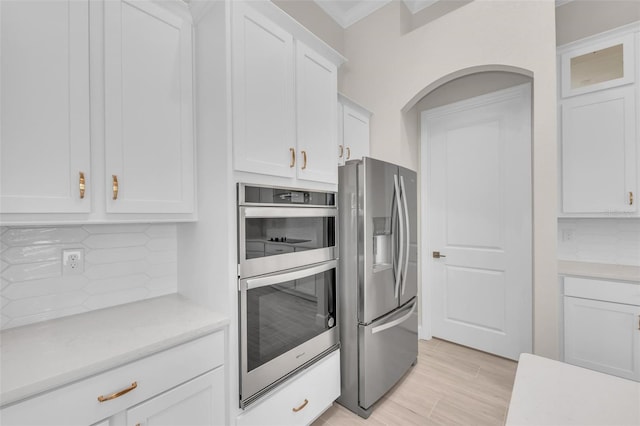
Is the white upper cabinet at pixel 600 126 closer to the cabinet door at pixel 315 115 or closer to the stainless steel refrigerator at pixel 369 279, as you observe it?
the stainless steel refrigerator at pixel 369 279

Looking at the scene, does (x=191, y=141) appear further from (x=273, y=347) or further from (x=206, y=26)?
(x=273, y=347)

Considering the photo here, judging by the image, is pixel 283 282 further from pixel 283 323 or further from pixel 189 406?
pixel 189 406

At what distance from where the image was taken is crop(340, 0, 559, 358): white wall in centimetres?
185

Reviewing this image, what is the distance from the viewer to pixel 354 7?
9.26 ft

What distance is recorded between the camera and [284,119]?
1.53 meters

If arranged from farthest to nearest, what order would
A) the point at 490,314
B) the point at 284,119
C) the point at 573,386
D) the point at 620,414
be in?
the point at 490,314
the point at 284,119
the point at 573,386
the point at 620,414

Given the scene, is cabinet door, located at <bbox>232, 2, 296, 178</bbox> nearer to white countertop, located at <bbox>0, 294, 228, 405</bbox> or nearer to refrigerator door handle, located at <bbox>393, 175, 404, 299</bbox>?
white countertop, located at <bbox>0, 294, 228, 405</bbox>

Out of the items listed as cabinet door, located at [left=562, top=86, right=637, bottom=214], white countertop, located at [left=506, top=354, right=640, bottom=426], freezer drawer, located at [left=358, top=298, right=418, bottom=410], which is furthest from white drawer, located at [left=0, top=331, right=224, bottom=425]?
cabinet door, located at [left=562, top=86, right=637, bottom=214]

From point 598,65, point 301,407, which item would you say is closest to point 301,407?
point 301,407

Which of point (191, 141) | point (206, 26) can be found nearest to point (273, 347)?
point (191, 141)

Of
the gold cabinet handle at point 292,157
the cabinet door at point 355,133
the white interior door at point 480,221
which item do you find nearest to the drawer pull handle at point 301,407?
the gold cabinet handle at point 292,157

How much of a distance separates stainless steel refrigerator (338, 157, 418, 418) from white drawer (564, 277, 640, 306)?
1350 mm

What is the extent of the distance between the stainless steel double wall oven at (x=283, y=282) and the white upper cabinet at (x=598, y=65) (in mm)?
2320

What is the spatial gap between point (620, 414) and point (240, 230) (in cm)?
135
